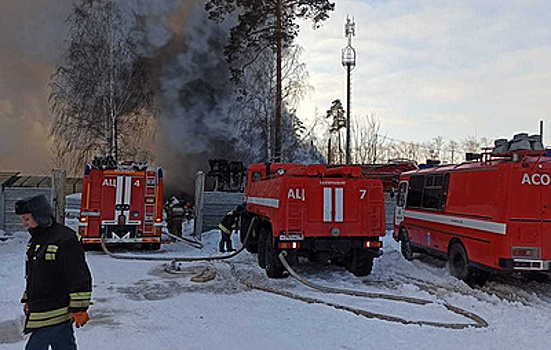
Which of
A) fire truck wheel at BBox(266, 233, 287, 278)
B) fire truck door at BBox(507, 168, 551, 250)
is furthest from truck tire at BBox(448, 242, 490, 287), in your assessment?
fire truck wheel at BBox(266, 233, 287, 278)

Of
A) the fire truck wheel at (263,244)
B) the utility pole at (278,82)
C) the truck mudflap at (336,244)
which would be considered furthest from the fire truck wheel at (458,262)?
the utility pole at (278,82)

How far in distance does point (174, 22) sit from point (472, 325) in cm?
2232

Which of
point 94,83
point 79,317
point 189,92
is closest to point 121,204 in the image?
point 94,83

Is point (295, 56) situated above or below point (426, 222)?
above

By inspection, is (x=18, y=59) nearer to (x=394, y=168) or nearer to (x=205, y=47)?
(x=205, y=47)

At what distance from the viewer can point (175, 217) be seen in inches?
639

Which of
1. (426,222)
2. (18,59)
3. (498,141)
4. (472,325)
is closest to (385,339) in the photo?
(472,325)

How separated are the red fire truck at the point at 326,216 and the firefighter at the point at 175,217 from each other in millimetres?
7011

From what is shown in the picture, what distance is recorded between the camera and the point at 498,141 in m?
8.88

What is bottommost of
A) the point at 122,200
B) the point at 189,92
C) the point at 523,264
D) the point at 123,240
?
the point at 123,240

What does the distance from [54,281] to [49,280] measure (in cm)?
3

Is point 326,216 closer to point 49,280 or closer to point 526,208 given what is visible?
point 526,208

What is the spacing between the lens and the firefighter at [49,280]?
11.7ft

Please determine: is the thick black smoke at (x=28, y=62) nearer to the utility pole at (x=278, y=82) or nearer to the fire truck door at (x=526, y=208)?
the utility pole at (x=278, y=82)
